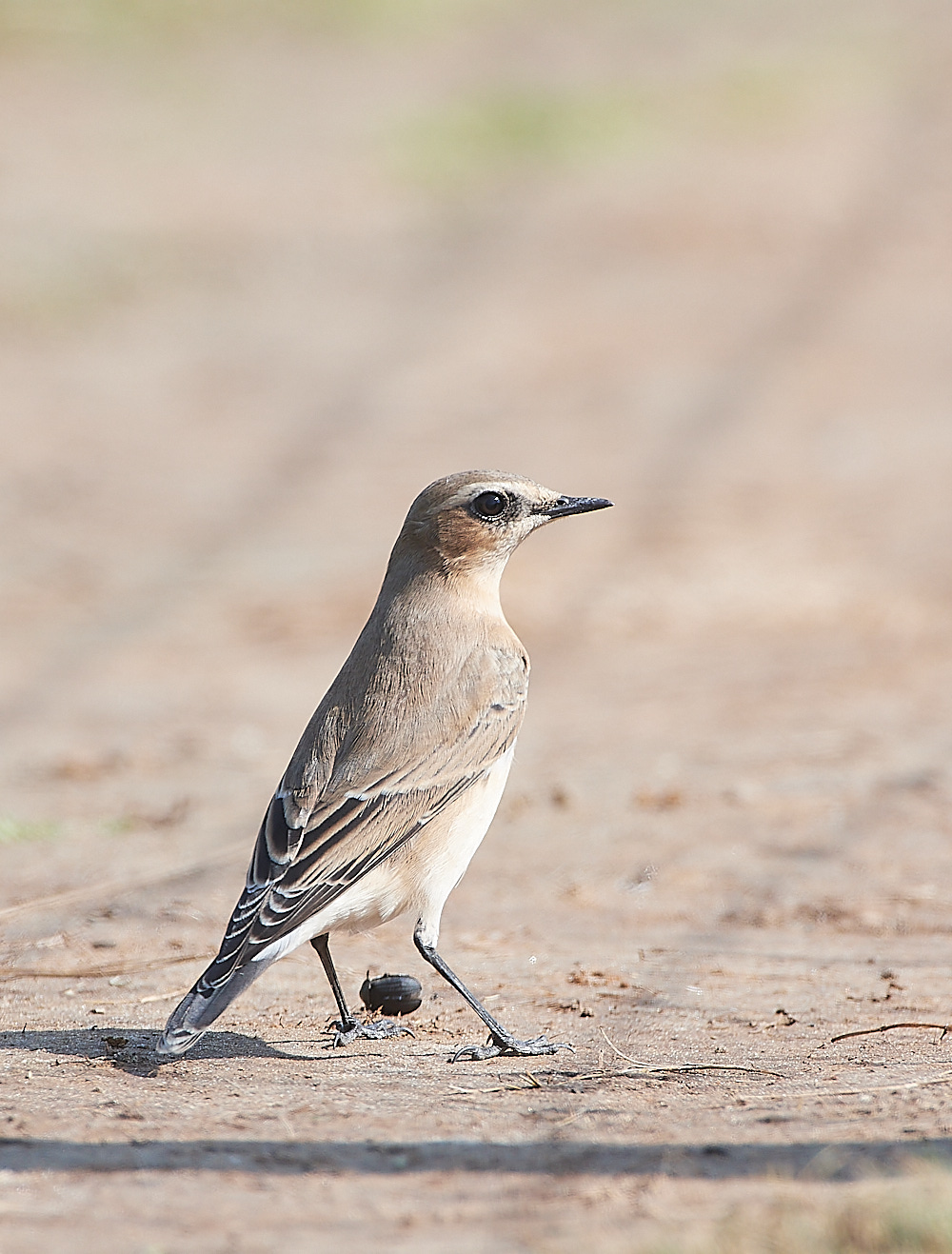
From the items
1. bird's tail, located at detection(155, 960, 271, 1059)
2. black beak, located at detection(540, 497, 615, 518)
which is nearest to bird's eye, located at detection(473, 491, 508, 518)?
black beak, located at detection(540, 497, 615, 518)

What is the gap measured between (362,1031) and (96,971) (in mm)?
1305

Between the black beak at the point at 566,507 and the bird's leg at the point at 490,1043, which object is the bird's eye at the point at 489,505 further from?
the bird's leg at the point at 490,1043

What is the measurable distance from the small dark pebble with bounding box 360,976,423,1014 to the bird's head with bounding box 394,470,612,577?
161cm

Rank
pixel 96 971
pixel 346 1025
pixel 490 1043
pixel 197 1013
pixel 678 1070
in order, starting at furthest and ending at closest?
pixel 96 971, pixel 346 1025, pixel 490 1043, pixel 678 1070, pixel 197 1013

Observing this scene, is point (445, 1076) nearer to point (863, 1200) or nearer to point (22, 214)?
point (863, 1200)

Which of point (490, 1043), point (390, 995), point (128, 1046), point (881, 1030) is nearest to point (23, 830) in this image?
point (390, 995)

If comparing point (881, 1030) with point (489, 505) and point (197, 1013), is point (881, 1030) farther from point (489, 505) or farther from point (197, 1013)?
point (489, 505)

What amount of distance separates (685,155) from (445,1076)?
23.7 m

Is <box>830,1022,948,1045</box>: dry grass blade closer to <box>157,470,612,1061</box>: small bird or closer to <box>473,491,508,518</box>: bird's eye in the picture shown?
<box>157,470,612,1061</box>: small bird

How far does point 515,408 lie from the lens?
58.6 ft

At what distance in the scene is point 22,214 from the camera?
23.1m

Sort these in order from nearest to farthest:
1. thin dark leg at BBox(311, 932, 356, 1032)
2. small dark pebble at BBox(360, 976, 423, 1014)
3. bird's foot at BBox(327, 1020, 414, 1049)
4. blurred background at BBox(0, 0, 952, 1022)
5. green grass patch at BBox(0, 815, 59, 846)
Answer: bird's foot at BBox(327, 1020, 414, 1049) → thin dark leg at BBox(311, 932, 356, 1032) → small dark pebble at BBox(360, 976, 423, 1014) → green grass patch at BBox(0, 815, 59, 846) → blurred background at BBox(0, 0, 952, 1022)

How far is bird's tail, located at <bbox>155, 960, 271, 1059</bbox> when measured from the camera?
485 cm

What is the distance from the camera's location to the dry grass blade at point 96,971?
20.9 feet
